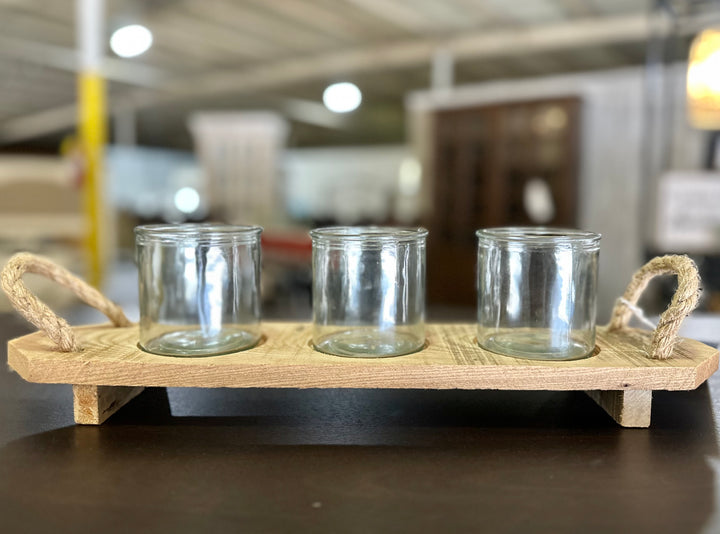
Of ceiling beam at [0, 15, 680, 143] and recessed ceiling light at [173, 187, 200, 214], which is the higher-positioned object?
ceiling beam at [0, 15, 680, 143]

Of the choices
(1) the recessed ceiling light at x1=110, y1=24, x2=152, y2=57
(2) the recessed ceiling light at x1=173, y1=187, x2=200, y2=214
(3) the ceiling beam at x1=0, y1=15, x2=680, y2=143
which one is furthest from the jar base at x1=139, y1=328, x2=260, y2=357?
(2) the recessed ceiling light at x1=173, y1=187, x2=200, y2=214

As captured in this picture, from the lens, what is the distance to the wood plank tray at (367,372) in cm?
62

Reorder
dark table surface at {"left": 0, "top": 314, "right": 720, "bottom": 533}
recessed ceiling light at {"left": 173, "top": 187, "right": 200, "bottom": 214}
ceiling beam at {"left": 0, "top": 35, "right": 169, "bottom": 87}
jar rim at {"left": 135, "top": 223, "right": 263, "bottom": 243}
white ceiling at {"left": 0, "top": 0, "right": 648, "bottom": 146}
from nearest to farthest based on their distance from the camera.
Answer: dark table surface at {"left": 0, "top": 314, "right": 720, "bottom": 533} < jar rim at {"left": 135, "top": 223, "right": 263, "bottom": 243} < white ceiling at {"left": 0, "top": 0, "right": 648, "bottom": 146} < ceiling beam at {"left": 0, "top": 35, "right": 169, "bottom": 87} < recessed ceiling light at {"left": 173, "top": 187, "right": 200, "bottom": 214}

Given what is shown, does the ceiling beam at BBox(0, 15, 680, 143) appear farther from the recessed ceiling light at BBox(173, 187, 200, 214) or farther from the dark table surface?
the dark table surface

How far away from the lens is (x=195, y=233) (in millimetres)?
731

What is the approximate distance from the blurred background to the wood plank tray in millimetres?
2212

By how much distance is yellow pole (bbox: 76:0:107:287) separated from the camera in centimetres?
342

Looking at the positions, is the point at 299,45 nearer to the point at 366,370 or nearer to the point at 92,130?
the point at 92,130

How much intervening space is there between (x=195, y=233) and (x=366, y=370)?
266mm

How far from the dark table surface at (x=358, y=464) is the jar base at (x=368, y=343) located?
0.22ft

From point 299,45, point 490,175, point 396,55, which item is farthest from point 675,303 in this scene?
point 299,45

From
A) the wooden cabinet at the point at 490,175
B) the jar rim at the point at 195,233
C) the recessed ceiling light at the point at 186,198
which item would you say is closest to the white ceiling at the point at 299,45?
the wooden cabinet at the point at 490,175

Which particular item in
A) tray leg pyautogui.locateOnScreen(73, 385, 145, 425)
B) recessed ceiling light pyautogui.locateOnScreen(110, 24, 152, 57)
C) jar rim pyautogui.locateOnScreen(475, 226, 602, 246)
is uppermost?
recessed ceiling light pyautogui.locateOnScreen(110, 24, 152, 57)

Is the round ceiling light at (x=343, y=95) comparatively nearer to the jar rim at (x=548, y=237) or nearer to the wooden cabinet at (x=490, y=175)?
the wooden cabinet at (x=490, y=175)
